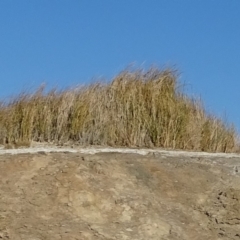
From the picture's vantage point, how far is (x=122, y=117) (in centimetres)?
1021

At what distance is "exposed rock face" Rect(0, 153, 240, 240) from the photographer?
677 cm

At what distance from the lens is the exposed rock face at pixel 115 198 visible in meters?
6.77

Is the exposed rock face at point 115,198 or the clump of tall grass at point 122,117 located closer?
the exposed rock face at point 115,198

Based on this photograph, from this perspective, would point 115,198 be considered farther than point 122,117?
No

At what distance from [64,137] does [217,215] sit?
327cm

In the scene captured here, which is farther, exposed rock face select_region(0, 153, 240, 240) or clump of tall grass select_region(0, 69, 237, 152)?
A: clump of tall grass select_region(0, 69, 237, 152)

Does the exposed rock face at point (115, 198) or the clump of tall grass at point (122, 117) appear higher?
the clump of tall grass at point (122, 117)

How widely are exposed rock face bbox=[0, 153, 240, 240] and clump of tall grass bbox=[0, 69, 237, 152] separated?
1.85 m

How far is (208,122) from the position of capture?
35.3 ft

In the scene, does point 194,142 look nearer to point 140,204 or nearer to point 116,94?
point 116,94

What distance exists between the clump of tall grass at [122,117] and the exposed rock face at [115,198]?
1.85 meters

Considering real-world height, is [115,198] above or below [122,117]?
below

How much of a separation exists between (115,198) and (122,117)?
3.09m

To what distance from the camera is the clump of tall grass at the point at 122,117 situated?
9.98 meters
